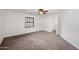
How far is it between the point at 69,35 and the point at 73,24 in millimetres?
176

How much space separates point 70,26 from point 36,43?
57cm

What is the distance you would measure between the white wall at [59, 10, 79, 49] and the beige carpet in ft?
0.27

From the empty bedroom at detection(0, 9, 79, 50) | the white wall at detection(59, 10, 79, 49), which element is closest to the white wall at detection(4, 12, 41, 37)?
the empty bedroom at detection(0, 9, 79, 50)

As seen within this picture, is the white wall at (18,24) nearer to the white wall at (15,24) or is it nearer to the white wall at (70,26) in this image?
the white wall at (15,24)

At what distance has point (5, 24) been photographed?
1195mm

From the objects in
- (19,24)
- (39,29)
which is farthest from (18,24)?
(39,29)

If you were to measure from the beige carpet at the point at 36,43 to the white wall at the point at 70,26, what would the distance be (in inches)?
3.3

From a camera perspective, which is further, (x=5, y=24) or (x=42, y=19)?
(x=42, y=19)

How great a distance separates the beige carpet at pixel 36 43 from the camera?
1.20 m

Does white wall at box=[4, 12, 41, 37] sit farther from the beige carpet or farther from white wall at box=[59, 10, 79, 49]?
white wall at box=[59, 10, 79, 49]

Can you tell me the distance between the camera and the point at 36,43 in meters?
1.24

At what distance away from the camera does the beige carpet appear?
120 cm
